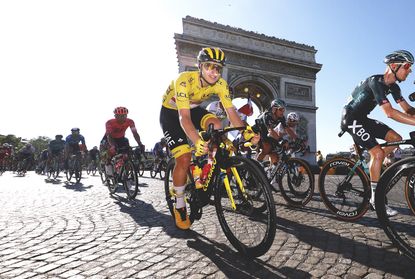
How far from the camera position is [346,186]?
4.05m

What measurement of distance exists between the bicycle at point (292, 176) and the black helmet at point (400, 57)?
1.88 m

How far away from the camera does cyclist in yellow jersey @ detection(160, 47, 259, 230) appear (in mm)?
3006

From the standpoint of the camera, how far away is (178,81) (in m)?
3.11

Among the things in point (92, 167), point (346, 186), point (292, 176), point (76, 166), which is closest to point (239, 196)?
point (346, 186)

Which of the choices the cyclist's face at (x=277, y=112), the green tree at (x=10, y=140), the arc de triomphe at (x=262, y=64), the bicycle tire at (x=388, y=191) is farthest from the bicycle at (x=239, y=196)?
the green tree at (x=10, y=140)

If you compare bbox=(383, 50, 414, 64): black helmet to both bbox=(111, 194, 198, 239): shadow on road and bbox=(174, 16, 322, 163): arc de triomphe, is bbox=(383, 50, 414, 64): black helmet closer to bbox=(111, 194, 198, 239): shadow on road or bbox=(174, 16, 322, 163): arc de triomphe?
bbox=(111, 194, 198, 239): shadow on road

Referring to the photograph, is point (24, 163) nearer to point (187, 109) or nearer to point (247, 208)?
point (187, 109)

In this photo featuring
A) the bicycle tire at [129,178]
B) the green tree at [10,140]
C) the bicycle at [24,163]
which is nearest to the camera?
the bicycle tire at [129,178]

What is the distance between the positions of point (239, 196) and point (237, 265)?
0.69 m

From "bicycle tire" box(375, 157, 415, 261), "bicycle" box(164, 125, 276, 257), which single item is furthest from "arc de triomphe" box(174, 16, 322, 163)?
"bicycle tire" box(375, 157, 415, 261)

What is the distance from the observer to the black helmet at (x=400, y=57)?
338 centimetres

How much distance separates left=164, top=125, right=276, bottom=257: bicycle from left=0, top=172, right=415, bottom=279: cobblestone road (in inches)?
6.3

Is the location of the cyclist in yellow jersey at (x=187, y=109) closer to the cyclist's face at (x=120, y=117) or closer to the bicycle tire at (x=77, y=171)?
the cyclist's face at (x=120, y=117)

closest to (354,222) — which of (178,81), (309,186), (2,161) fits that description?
(309,186)
